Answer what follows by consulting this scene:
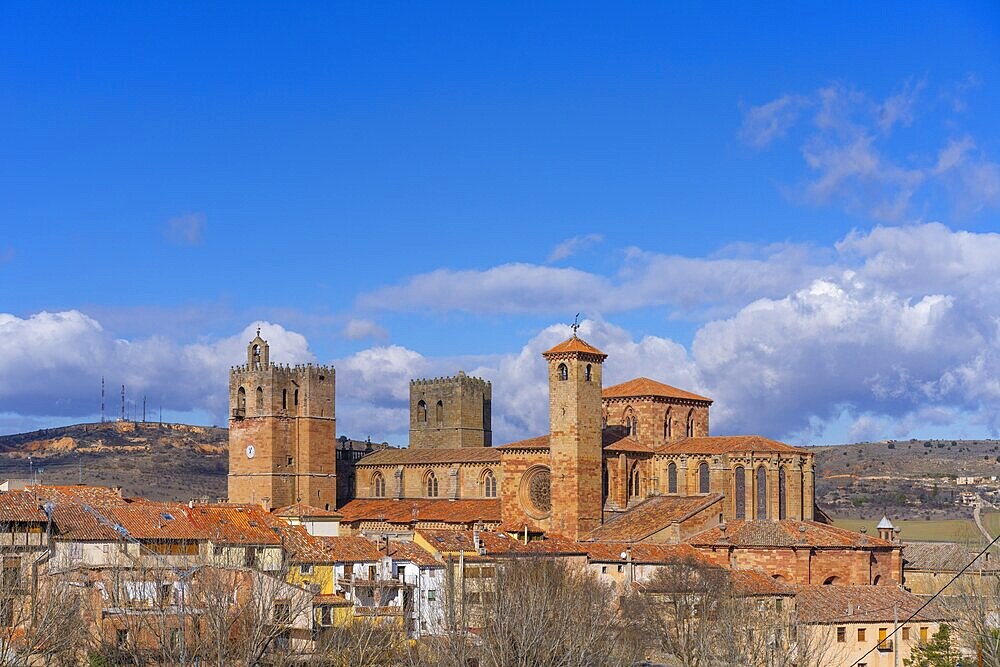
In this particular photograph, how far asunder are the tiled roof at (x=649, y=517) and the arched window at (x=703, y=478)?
67.2 inches

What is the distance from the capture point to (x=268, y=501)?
10225cm

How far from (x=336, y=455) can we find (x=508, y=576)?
4760 centimetres

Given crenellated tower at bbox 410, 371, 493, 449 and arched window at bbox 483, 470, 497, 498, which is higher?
crenellated tower at bbox 410, 371, 493, 449

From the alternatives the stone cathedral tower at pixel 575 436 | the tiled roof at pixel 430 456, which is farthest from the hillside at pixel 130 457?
the stone cathedral tower at pixel 575 436

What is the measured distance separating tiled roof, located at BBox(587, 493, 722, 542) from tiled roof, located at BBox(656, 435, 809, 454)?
2.96m

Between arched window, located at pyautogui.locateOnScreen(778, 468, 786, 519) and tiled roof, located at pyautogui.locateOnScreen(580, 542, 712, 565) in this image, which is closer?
tiled roof, located at pyautogui.locateOnScreen(580, 542, 712, 565)

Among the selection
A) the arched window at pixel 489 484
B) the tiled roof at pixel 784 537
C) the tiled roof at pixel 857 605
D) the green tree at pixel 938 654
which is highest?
the arched window at pixel 489 484

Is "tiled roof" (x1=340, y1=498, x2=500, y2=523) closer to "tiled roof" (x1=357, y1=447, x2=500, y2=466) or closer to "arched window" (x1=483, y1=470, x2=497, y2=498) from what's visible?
"arched window" (x1=483, y1=470, x2=497, y2=498)

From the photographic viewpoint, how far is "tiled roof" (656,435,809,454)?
8706 centimetres

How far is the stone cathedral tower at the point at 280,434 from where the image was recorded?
10456cm

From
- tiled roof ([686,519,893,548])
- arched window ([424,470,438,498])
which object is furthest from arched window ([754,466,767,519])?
arched window ([424,470,438,498])

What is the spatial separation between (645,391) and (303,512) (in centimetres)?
2090

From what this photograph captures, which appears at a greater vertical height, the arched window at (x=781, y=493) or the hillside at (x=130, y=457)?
the hillside at (x=130, y=457)

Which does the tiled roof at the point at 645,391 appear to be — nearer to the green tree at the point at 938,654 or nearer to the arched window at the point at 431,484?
the arched window at the point at 431,484
